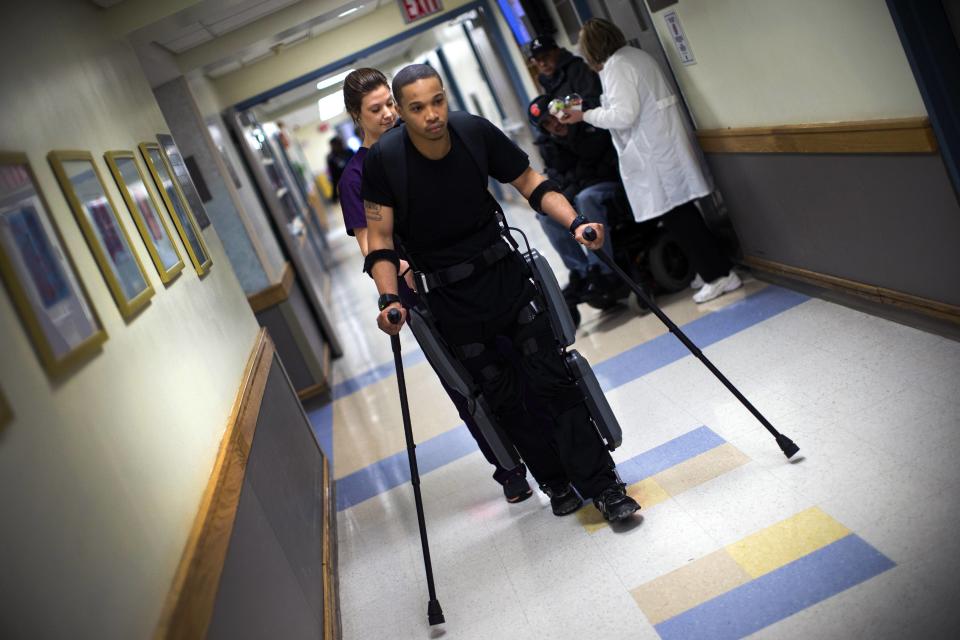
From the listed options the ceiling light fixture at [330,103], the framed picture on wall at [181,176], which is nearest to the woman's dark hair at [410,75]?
the framed picture on wall at [181,176]

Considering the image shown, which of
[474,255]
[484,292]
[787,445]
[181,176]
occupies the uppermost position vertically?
[181,176]

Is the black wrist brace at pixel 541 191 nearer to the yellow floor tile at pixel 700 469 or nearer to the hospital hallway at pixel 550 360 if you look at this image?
the hospital hallway at pixel 550 360

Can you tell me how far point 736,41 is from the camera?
467 centimetres

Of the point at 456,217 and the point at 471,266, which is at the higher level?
the point at 456,217

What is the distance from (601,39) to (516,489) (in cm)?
264

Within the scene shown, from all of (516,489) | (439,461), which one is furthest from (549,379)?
(439,461)

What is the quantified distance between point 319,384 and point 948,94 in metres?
5.23

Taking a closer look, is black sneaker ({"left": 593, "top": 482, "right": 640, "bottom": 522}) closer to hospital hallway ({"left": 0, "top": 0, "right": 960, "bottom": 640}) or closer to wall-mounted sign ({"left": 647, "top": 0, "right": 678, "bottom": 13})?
hospital hallway ({"left": 0, "top": 0, "right": 960, "bottom": 640})

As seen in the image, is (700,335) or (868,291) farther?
(700,335)

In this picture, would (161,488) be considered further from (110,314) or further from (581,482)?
(581,482)

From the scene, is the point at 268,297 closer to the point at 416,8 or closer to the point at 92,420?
the point at 416,8

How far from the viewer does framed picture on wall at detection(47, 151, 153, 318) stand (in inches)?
103

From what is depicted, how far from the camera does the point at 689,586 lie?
2.81m

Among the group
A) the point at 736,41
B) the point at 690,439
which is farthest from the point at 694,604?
the point at 736,41
